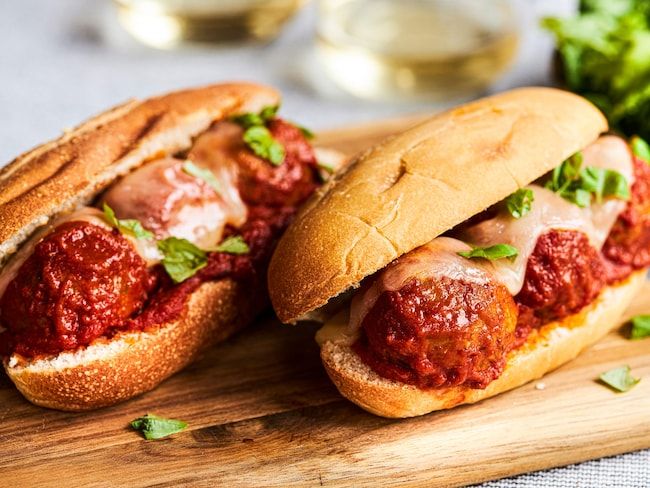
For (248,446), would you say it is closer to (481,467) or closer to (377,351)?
(377,351)

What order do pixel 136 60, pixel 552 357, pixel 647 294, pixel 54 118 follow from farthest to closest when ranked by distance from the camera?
pixel 136 60
pixel 54 118
pixel 647 294
pixel 552 357

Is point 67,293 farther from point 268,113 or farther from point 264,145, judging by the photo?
point 268,113

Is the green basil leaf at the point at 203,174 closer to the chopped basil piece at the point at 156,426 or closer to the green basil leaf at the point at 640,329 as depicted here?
the chopped basil piece at the point at 156,426

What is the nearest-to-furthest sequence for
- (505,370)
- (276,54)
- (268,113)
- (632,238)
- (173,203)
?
(505,370), (173,203), (632,238), (268,113), (276,54)

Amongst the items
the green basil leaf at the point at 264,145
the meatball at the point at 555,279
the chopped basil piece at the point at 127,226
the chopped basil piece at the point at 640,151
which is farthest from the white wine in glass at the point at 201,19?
the meatball at the point at 555,279

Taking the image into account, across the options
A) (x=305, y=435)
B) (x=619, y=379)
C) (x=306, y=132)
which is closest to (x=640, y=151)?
(x=619, y=379)

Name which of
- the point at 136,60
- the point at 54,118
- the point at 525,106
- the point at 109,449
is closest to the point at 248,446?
the point at 109,449

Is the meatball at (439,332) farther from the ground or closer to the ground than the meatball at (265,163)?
closer to the ground
